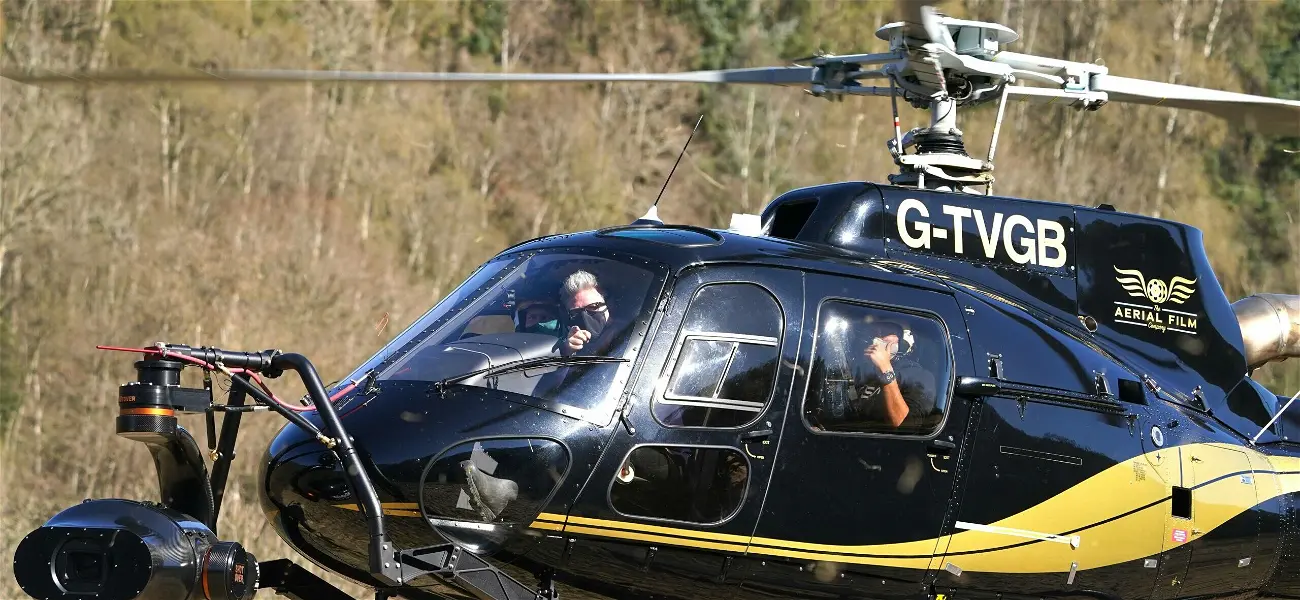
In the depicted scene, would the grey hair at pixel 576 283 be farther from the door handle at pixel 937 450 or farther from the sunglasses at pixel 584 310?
the door handle at pixel 937 450

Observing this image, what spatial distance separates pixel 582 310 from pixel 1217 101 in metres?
4.22

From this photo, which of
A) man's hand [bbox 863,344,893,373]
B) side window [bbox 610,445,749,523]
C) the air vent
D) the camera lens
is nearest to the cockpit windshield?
side window [bbox 610,445,749,523]

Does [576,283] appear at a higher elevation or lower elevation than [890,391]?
higher

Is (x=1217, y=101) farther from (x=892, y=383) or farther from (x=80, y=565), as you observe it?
(x=80, y=565)

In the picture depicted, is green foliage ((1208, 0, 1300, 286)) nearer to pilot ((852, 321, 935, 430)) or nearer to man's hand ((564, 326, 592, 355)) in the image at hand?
pilot ((852, 321, 935, 430))

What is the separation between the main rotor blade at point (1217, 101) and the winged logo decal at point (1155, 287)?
97 centimetres

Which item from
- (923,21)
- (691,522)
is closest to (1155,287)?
(923,21)

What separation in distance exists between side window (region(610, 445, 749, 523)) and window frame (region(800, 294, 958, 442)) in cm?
46

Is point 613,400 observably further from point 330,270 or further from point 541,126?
point 541,126

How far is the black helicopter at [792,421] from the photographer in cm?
620

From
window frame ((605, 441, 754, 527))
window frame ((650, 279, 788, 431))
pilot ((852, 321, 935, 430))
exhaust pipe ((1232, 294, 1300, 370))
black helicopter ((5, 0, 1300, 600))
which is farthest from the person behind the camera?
exhaust pipe ((1232, 294, 1300, 370))

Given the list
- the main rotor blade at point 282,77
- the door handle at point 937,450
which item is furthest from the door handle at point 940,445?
the main rotor blade at point 282,77

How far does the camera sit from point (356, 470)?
235 inches

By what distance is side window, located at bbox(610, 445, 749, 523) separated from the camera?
251 inches
